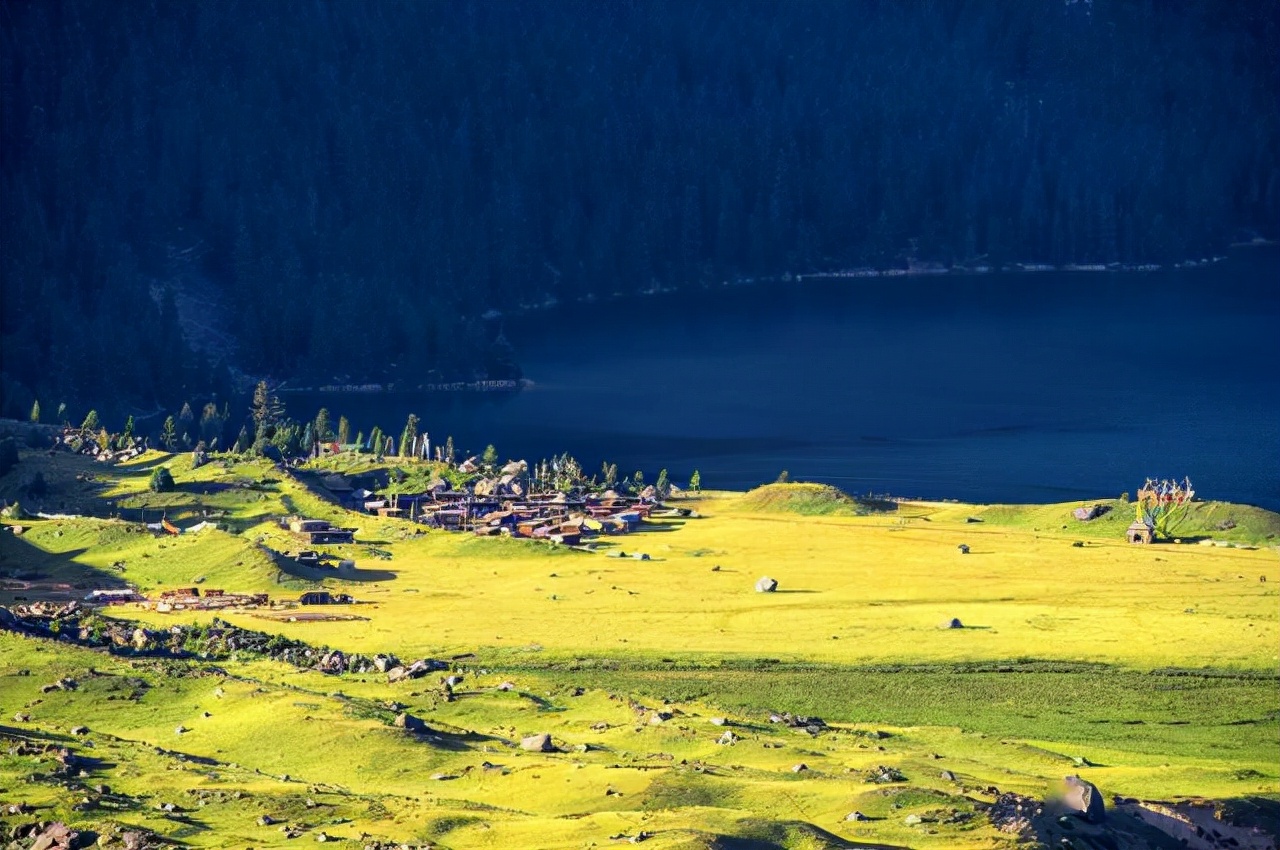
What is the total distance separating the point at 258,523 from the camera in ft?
438

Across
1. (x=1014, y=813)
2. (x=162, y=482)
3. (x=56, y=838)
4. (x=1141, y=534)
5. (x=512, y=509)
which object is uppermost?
(x=162, y=482)

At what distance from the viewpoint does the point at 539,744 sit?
3095 inches

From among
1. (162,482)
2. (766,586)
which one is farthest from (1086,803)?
(162,482)

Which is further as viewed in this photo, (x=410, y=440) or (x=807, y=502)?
(x=410, y=440)

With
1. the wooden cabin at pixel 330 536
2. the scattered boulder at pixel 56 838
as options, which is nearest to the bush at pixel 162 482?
the wooden cabin at pixel 330 536

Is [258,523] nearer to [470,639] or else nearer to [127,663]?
[470,639]

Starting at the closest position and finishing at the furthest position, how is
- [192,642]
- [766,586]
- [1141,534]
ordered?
[192,642] < [766,586] < [1141,534]

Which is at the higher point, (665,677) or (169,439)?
(169,439)

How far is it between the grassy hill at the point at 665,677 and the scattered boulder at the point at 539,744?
0.38m

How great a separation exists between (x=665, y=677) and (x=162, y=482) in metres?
53.0

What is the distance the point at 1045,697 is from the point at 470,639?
985 inches

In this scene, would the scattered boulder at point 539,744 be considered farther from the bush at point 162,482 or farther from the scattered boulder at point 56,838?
the bush at point 162,482

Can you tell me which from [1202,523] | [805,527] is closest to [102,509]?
[805,527]

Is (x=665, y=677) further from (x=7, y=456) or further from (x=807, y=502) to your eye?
(x=7, y=456)
